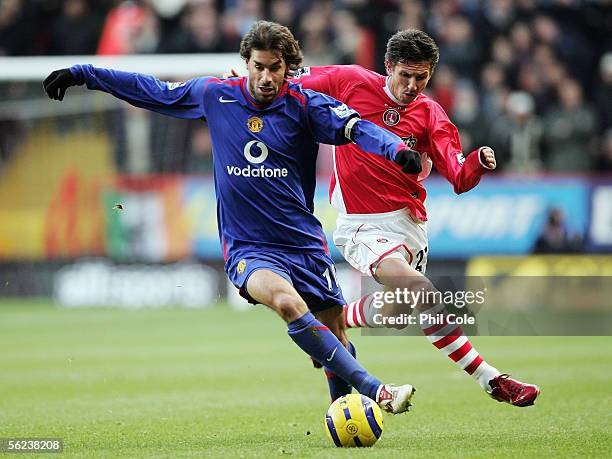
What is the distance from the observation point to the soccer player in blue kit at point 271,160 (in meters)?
6.57

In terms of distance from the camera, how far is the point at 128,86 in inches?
279

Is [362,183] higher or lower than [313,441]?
higher

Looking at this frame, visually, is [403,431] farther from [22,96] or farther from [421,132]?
[22,96]

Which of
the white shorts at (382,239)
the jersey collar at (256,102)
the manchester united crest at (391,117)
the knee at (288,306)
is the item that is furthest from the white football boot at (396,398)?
the manchester united crest at (391,117)

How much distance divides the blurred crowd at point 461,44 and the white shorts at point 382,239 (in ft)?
34.5

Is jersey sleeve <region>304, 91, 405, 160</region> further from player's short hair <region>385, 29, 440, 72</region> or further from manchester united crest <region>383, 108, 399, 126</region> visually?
manchester united crest <region>383, 108, 399, 126</region>

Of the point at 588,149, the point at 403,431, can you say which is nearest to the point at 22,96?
the point at 588,149

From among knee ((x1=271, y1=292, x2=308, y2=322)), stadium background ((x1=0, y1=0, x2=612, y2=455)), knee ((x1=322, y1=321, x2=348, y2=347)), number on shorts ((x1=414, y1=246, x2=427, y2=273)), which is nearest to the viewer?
knee ((x1=271, y1=292, x2=308, y2=322))

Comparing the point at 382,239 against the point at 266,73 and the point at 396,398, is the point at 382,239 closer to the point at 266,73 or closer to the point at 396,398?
the point at 266,73

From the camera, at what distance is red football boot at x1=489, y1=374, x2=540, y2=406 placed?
7.11 metres

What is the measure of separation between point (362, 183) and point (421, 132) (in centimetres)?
56

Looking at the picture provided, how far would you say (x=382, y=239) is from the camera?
313 inches

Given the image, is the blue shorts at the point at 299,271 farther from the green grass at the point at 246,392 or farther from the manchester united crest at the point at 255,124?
the green grass at the point at 246,392

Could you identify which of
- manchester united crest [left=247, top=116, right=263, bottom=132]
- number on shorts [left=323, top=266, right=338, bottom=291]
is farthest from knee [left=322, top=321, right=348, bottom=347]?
manchester united crest [left=247, top=116, right=263, bottom=132]
